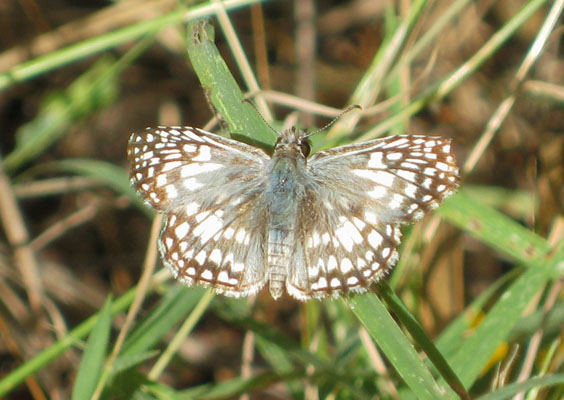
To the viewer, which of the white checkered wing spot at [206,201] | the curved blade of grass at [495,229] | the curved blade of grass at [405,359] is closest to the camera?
the curved blade of grass at [405,359]

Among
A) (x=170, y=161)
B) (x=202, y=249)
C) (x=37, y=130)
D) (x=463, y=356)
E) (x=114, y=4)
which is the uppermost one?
(x=114, y=4)

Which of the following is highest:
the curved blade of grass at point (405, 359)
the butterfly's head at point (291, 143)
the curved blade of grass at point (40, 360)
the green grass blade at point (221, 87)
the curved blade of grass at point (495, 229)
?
the green grass blade at point (221, 87)

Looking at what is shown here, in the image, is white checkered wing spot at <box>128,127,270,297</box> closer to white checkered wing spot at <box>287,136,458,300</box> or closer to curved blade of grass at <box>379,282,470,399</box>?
white checkered wing spot at <box>287,136,458,300</box>

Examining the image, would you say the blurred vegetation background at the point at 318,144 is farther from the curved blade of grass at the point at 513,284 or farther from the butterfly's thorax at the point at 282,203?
the butterfly's thorax at the point at 282,203

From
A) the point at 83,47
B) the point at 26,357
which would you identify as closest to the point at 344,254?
the point at 83,47

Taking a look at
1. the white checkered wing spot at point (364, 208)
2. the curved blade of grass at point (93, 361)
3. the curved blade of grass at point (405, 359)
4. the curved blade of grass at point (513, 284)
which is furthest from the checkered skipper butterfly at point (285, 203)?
the curved blade of grass at point (513, 284)

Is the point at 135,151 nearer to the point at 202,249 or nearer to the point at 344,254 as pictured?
the point at 202,249

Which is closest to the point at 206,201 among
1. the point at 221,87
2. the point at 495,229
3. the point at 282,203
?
the point at 282,203

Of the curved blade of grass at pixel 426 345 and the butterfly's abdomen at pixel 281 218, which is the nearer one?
the curved blade of grass at pixel 426 345
